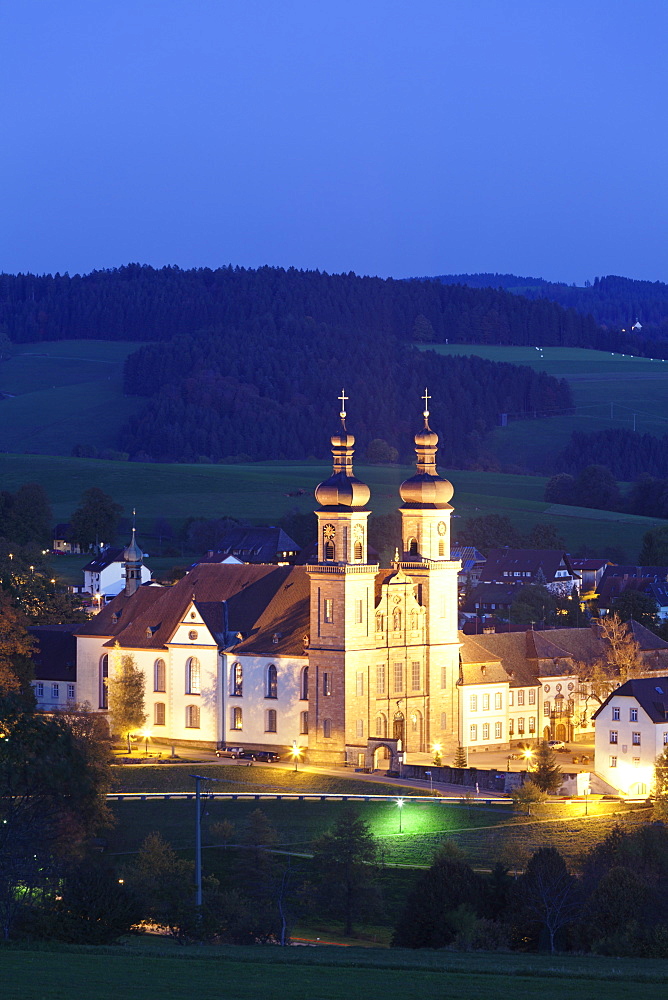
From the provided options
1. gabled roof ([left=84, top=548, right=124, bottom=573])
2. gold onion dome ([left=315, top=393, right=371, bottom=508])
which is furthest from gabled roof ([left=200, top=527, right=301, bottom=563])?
gold onion dome ([left=315, top=393, right=371, bottom=508])

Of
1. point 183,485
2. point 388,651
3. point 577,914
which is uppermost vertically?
point 183,485

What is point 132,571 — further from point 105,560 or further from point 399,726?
point 105,560

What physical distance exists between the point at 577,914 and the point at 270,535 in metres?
97.2

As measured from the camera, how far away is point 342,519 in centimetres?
8331

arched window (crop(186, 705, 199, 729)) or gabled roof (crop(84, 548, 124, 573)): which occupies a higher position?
gabled roof (crop(84, 548, 124, 573))

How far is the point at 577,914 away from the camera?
2201 inches

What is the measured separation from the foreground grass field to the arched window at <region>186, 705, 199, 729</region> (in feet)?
143

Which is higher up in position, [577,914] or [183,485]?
[183,485]

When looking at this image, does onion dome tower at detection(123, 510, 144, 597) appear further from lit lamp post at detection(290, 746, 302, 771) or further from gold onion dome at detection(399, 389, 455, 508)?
gold onion dome at detection(399, 389, 455, 508)

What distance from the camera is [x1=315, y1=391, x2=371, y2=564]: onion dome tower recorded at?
83.1 meters

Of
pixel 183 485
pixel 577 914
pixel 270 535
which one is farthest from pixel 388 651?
pixel 183 485

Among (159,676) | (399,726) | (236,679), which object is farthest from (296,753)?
(159,676)

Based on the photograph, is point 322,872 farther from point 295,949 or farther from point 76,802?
point 295,949

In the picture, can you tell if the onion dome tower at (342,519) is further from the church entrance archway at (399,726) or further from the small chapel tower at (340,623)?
the church entrance archway at (399,726)
